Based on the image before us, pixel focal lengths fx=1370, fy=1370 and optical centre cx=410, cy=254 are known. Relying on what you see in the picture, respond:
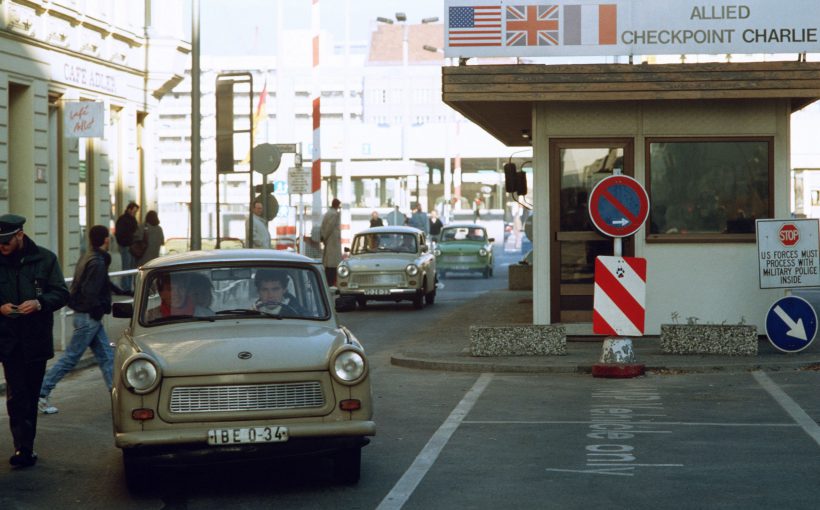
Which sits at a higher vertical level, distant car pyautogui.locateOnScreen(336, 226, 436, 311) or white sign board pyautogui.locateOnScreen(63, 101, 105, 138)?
white sign board pyautogui.locateOnScreen(63, 101, 105, 138)

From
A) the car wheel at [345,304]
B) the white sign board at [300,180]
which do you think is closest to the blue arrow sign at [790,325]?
the car wheel at [345,304]

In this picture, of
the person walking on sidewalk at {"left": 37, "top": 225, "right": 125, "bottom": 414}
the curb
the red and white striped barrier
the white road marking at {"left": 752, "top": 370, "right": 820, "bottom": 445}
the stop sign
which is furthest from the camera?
the stop sign

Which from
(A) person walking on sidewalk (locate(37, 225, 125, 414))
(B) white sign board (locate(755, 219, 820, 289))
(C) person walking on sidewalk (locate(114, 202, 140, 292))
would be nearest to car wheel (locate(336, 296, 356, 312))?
(A) person walking on sidewalk (locate(37, 225, 125, 414))

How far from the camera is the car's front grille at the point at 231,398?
809 centimetres

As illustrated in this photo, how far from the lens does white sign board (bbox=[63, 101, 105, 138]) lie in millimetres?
23734

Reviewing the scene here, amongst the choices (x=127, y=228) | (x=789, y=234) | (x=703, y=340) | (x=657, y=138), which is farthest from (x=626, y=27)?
(x=127, y=228)

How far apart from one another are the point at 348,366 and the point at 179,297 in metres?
1.47

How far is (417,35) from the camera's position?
186 meters

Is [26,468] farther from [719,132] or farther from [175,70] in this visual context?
[175,70]

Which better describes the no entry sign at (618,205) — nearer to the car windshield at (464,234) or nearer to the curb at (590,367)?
the curb at (590,367)

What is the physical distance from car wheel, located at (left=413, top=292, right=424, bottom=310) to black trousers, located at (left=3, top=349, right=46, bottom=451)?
1735cm

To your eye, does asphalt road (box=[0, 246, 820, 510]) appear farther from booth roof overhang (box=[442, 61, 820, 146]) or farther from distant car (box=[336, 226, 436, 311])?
distant car (box=[336, 226, 436, 311])

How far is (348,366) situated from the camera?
8.31 m

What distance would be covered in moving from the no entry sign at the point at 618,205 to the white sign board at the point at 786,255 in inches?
88.3
